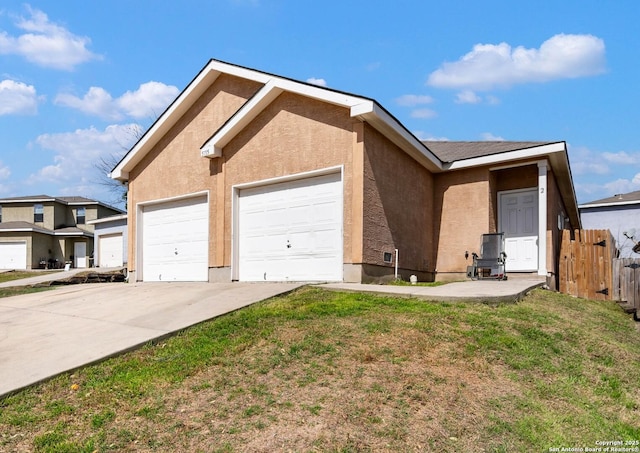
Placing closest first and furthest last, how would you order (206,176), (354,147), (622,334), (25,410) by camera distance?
1. (25,410)
2. (622,334)
3. (354,147)
4. (206,176)

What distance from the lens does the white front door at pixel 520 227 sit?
1377 centimetres

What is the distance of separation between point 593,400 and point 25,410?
5586 mm

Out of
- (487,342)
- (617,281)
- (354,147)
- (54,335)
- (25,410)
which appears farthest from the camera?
(617,281)

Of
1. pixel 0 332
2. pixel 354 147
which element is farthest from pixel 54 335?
pixel 354 147

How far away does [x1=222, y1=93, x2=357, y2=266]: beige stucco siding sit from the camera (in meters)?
11.1

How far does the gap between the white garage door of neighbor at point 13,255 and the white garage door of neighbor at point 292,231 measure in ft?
95.6

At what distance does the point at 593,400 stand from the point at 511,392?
0.92 m

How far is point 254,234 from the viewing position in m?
12.8

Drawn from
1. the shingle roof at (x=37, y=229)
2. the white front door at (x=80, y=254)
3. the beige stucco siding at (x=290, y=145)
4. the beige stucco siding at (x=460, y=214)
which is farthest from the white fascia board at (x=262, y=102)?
the white front door at (x=80, y=254)

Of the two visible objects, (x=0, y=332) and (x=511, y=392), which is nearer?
(x=511, y=392)

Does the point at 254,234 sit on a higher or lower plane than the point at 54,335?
higher

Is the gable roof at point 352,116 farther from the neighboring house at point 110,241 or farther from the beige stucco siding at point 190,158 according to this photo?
the neighboring house at point 110,241

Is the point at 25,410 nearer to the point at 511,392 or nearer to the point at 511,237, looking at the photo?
the point at 511,392

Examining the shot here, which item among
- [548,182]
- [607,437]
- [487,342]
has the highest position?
[548,182]
